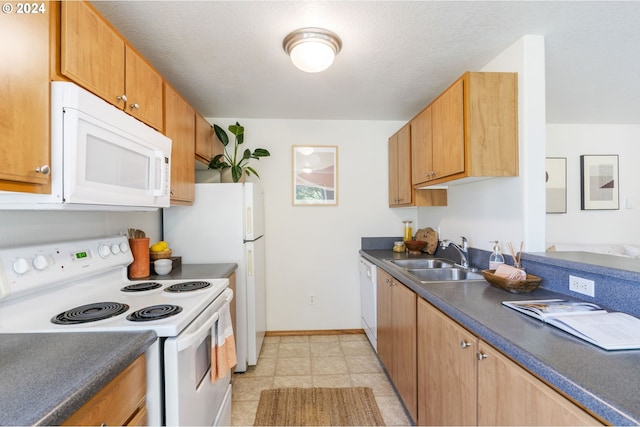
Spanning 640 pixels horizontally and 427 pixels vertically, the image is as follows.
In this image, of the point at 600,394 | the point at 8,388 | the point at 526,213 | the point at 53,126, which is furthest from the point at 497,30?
the point at 8,388

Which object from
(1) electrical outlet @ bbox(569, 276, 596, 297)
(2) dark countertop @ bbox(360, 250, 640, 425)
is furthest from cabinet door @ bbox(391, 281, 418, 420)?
(1) electrical outlet @ bbox(569, 276, 596, 297)

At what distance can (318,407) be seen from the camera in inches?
75.7

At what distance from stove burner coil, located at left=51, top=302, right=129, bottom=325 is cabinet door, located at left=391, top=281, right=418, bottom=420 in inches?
59.3

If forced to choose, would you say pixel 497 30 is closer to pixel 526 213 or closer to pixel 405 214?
pixel 526 213

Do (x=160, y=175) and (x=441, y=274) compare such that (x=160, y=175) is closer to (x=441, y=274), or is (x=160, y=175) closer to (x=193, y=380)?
(x=193, y=380)

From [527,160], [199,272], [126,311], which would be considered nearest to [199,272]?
[199,272]

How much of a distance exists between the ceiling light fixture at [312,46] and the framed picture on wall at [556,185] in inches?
116

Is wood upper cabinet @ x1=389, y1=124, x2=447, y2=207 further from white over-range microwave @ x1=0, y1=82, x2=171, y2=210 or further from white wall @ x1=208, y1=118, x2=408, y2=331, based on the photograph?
white over-range microwave @ x1=0, y1=82, x2=171, y2=210

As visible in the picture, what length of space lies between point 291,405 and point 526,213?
198 centimetres

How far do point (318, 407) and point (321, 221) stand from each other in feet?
5.72

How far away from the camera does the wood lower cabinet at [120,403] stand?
72cm

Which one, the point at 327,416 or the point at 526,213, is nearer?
the point at 526,213

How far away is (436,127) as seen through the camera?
199 cm

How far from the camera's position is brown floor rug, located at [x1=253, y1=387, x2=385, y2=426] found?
70.7 inches
